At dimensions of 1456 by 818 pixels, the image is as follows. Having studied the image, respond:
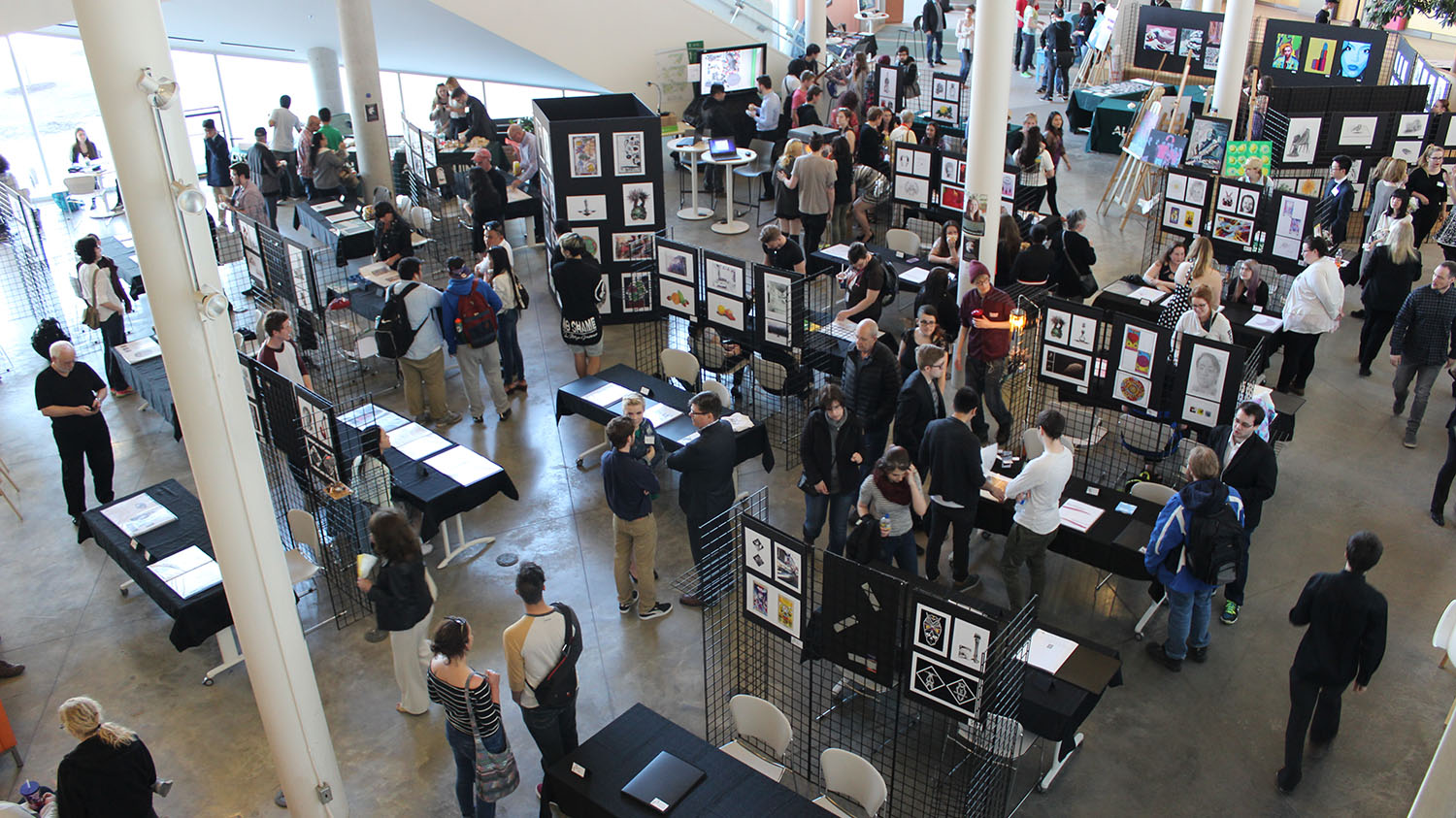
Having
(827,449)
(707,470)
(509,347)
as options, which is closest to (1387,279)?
(827,449)

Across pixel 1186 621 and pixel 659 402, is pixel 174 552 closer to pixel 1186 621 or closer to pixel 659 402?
pixel 659 402

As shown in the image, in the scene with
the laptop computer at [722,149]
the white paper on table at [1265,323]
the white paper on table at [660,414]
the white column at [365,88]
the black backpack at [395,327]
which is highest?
the white column at [365,88]

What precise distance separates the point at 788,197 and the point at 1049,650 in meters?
7.19

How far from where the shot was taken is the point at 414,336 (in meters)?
9.16

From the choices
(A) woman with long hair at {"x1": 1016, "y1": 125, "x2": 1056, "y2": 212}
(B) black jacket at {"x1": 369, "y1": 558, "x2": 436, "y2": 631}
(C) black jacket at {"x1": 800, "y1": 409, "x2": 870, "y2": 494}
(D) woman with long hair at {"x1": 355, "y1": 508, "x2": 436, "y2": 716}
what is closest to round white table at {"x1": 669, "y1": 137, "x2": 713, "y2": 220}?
(A) woman with long hair at {"x1": 1016, "y1": 125, "x2": 1056, "y2": 212}

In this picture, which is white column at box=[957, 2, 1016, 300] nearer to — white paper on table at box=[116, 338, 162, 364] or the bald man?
the bald man

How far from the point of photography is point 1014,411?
9641 millimetres

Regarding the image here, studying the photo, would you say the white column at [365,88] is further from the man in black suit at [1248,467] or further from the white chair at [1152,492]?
the man in black suit at [1248,467]

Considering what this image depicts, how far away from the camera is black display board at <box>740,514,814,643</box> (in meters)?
5.32

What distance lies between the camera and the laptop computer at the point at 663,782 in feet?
16.4

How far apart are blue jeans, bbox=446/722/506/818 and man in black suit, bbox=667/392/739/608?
1747 mm

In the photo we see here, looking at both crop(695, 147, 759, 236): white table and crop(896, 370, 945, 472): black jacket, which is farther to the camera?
crop(695, 147, 759, 236): white table

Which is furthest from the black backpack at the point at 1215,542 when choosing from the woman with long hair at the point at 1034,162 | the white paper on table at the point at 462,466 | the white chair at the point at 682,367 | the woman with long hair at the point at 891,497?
the woman with long hair at the point at 1034,162

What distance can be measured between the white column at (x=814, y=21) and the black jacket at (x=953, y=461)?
13.6 meters
